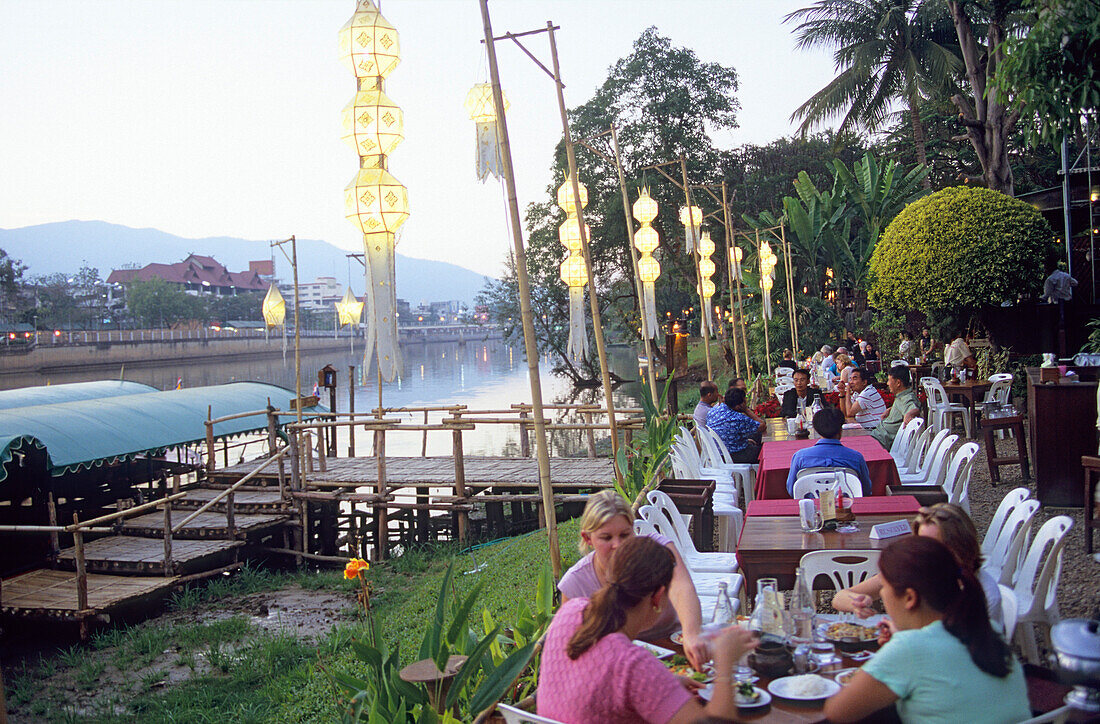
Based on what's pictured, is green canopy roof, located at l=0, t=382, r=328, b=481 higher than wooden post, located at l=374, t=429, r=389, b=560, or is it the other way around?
green canopy roof, located at l=0, t=382, r=328, b=481

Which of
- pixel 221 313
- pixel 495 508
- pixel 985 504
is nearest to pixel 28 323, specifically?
pixel 221 313

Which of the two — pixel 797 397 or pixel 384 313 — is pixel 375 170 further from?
pixel 797 397

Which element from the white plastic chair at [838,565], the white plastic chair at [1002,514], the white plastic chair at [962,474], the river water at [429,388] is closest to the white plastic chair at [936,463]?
the white plastic chair at [962,474]

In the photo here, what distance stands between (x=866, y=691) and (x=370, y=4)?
4122 mm

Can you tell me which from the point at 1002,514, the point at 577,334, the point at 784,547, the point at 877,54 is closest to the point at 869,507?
the point at 1002,514

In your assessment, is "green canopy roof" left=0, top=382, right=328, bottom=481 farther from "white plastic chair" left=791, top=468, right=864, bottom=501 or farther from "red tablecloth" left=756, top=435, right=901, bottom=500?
"white plastic chair" left=791, top=468, right=864, bottom=501

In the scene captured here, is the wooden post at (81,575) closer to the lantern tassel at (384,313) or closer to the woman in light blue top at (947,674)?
the lantern tassel at (384,313)

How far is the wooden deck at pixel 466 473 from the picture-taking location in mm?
13461

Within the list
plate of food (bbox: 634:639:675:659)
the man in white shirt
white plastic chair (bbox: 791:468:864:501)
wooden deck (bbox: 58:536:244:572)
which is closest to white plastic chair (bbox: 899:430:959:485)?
white plastic chair (bbox: 791:468:864:501)

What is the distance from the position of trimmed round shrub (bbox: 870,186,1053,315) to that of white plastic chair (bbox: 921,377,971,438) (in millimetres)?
3413

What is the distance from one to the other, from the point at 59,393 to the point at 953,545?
2144cm

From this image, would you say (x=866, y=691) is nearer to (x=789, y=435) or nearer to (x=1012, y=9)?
(x=789, y=435)

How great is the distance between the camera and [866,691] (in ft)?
7.23

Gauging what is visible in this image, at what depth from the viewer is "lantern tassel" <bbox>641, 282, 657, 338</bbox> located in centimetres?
947
